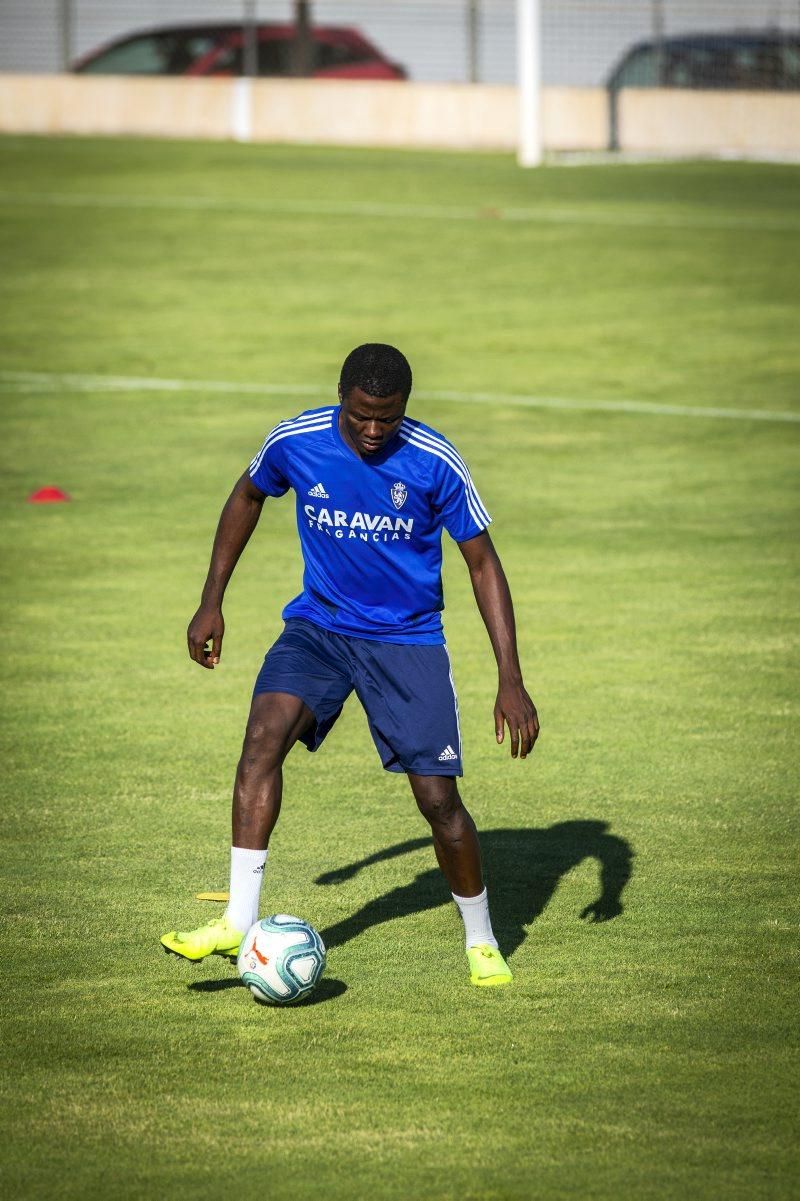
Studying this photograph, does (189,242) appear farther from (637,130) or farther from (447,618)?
(447,618)

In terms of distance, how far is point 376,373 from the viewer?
622cm

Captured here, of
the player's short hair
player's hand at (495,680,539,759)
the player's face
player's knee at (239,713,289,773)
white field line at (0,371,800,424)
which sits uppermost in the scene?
the player's short hair

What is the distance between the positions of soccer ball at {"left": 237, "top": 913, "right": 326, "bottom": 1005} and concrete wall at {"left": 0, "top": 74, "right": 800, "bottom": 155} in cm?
3017

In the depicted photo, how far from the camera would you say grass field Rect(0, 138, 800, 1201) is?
5.45 metres

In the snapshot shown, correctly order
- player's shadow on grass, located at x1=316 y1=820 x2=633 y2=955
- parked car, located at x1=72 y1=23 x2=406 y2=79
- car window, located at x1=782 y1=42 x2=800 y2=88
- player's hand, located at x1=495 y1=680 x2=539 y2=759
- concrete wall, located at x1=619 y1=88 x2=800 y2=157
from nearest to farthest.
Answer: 1. player's hand, located at x1=495 y1=680 x2=539 y2=759
2. player's shadow on grass, located at x1=316 y1=820 x2=633 y2=955
3. car window, located at x1=782 y1=42 x2=800 y2=88
4. concrete wall, located at x1=619 y1=88 x2=800 y2=157
5. parked car, located at x1=72 y1=23 x2=406 y2=79

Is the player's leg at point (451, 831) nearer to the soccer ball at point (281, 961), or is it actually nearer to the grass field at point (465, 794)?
the grass field at point (465, 794)

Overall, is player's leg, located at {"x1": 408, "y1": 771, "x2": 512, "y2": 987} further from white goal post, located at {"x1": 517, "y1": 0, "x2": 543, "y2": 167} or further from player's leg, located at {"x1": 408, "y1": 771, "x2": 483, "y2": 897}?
white goal post, located at {"x1": 517, "y1": 0, "x2": 543, "y2": 167}

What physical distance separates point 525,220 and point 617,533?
628 inches

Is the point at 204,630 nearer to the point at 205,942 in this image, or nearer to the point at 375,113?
the point at 205,942

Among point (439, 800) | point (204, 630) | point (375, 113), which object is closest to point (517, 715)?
point (439, 800)

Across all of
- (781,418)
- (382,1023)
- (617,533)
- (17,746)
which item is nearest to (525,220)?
(781,418)

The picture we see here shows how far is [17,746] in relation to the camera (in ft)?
29.7

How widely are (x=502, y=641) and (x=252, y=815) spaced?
0.99 m

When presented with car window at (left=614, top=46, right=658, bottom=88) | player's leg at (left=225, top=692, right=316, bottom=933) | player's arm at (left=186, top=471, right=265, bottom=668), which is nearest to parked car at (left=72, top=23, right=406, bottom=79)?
car window at (left=614, top=46, right=658, bottom=88)
